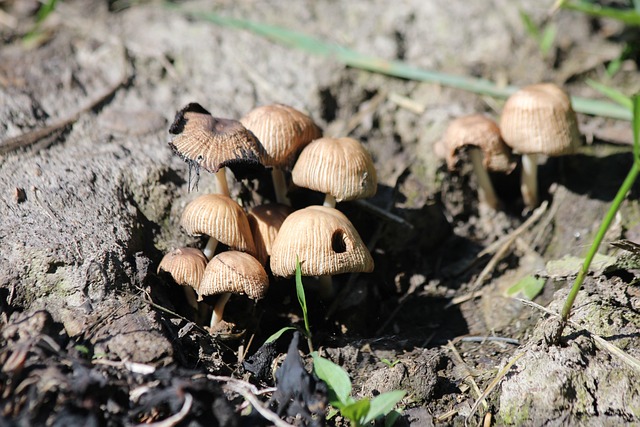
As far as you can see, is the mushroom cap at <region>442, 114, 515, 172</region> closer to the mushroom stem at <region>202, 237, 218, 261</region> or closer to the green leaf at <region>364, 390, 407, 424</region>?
the mushroom stem at <region>202, 237, 218, 261</region>

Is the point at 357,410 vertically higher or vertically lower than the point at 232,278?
lower

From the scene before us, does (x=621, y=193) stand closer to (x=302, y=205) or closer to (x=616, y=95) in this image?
(x=616, y=95)

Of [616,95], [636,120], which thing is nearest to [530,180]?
[616,95]

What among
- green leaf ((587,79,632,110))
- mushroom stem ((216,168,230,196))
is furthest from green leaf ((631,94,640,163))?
mushroom stem ((216,168,230,196))

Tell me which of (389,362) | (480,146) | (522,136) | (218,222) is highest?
(522,136)

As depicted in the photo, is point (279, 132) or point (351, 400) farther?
point (279, 132)

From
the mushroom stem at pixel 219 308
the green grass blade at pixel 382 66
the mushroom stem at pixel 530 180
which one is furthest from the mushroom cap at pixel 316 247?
the green grass blade at pixel 382 66

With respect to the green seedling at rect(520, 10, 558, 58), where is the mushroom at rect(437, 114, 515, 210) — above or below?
below

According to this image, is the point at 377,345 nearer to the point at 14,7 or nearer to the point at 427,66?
the point at 427,66
